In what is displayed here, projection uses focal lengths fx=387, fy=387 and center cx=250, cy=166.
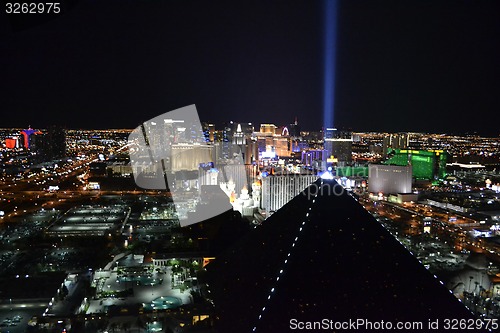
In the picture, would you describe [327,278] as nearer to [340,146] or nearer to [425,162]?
[425,162]

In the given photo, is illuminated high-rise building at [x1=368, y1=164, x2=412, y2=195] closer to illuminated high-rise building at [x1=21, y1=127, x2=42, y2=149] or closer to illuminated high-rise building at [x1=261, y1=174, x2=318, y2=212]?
illuminated high-rise building at [x1=261, y1=174, x2=318, y2=212]

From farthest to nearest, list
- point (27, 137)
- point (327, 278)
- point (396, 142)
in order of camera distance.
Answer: point (27, 137) < point (396, 142) < point (327, 278)

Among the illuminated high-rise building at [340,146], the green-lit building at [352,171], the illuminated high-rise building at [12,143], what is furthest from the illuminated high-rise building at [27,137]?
the green-lit building at [352,171]

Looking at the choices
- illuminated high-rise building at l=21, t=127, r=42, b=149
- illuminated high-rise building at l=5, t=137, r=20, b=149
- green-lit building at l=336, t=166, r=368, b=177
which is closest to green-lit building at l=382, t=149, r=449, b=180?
green-lit building at l=336, t=166, r=368, b=177

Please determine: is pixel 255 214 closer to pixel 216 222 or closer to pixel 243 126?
pixel 216 222

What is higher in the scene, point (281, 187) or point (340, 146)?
point (340, 146)

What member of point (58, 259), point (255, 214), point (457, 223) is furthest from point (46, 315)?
point (457, 223)

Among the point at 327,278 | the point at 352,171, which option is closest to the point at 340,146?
the point at 352,171

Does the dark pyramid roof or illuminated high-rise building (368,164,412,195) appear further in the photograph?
illuminated high-rise building (368,164,412,195)
